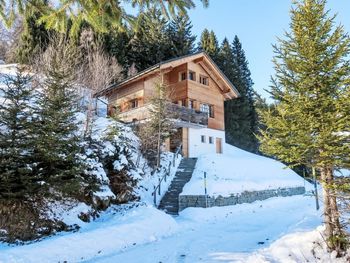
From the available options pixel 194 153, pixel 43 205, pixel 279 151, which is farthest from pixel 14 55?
pixel 279 151

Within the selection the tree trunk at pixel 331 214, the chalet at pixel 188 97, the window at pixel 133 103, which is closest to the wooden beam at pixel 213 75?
the chalet at pixel 188 97

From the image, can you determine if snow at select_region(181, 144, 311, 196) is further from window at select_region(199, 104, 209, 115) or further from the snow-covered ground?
window at select_region(199, 104, 209, 115)

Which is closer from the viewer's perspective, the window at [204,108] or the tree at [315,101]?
the tree at [315,101]

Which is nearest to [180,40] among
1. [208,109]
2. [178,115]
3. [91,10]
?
[208,109]

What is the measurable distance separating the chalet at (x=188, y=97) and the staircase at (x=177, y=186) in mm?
3003

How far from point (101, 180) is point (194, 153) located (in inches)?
546

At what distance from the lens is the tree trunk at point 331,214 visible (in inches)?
303

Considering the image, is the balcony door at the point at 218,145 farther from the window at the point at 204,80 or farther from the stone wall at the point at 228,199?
the stone wall at the point at 228,199

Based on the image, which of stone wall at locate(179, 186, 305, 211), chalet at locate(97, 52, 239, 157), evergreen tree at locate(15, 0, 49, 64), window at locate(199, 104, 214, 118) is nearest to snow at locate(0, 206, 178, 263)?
stone wall at locate(179, 186, 305, 211)

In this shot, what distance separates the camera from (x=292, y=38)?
9.04 m

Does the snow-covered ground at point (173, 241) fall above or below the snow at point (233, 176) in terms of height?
below

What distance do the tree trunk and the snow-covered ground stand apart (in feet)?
1.29

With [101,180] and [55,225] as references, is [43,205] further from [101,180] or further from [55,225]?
[101,180]

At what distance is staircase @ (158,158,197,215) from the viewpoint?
15.8 m
